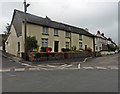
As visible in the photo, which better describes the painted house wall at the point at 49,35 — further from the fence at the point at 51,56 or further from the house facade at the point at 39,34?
the fence at the point at 51,56

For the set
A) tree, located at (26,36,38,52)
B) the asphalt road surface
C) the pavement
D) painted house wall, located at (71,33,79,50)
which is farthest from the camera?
painted house wall, located at (71,33,79,50)

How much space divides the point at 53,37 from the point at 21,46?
704 centimetres

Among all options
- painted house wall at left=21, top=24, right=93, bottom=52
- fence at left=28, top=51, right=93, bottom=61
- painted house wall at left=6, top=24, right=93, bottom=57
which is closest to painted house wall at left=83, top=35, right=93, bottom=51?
painted house wall at left=21, top=24, right=93, bottom=52

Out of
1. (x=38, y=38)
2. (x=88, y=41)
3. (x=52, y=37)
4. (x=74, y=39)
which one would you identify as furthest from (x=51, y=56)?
(x=88, y=41)

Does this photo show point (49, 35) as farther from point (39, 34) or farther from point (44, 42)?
point (39, 34)

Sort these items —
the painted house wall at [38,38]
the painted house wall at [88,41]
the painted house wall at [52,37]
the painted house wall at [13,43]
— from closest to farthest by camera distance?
the painted house wall at [38,38], the painted house wall at [52,37], the painted house wall at [13,43], the painted house wall at [88,41]

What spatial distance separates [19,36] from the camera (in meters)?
32.2

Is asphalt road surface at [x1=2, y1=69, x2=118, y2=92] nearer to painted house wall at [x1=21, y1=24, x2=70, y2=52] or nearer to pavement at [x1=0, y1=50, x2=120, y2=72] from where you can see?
pavement at [x1=0, y1=50, x2=120, y2=72]

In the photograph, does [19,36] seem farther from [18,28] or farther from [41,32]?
[41,32]

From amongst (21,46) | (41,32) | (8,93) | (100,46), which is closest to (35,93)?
(8,93)

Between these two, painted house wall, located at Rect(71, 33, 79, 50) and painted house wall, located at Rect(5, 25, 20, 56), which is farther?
painted house wall, located at Rect(71, 33, 79, 50)

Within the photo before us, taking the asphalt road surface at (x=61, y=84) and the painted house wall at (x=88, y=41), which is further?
the painted house wall at (x=88, y=41)

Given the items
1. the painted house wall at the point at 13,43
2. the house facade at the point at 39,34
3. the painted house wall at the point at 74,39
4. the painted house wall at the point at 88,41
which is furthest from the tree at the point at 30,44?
the painted house wall at the point at 88,41

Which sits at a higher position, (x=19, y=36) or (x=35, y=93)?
(x=19, y=36)
